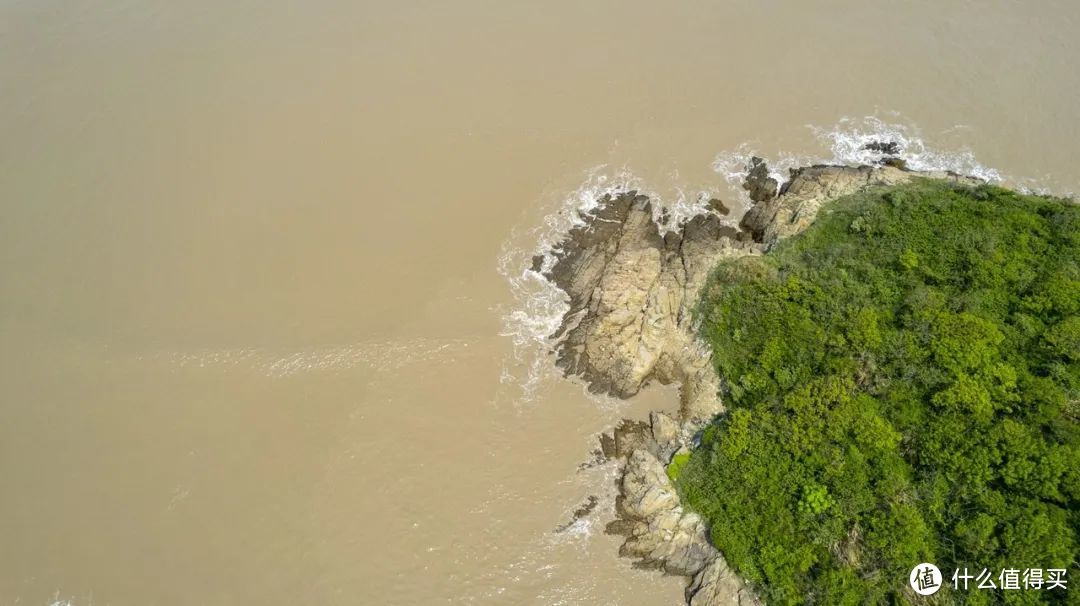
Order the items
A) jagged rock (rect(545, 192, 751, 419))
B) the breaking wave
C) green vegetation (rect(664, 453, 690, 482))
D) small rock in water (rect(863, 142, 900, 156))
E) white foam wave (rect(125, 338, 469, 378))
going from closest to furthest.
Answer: green vegetation (rect(664, 453, 690, 482)) < jagged rock (rect(545, 192, 751, 419)) < white foam wave (rect(125, 338, 469, 378)) < the breaking wave < small rock in water (rect(863, 142, 900, 156))

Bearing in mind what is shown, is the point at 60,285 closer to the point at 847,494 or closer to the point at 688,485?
the point at 688,485

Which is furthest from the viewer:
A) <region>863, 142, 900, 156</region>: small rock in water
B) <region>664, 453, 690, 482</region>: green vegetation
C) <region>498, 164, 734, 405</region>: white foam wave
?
<region>863, 142, 900, 156</region>: small rock in water

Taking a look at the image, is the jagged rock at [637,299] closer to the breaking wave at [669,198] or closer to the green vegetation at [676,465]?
the breaking wave at [669,198]

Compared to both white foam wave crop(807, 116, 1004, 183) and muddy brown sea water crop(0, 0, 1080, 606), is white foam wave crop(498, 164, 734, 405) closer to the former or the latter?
muddy brown sea water crop(0, 0, 1080, 606)

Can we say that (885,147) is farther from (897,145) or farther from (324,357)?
(324,357)

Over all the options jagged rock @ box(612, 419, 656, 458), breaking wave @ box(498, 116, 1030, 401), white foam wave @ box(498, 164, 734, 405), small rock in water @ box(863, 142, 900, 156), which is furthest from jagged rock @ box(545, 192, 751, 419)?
small rock in water @ box(863, 142, 900, 156)

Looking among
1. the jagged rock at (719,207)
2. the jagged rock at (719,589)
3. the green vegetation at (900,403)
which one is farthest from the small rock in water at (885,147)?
the jagged rock at (719,589)

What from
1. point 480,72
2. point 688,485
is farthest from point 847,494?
point 480,72
